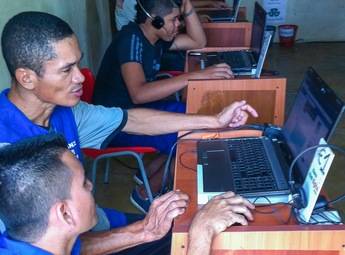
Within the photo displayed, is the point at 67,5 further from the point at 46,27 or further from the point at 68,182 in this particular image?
the point at 68,182

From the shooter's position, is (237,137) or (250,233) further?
(237,137)

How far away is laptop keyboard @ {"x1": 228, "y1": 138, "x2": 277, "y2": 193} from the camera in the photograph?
1307mm

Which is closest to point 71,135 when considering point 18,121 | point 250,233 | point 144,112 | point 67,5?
point 18,121

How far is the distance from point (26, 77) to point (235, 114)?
2.44 ft

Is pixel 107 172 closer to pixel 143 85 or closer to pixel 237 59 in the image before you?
pixel 143 85

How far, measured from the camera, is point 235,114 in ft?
5.63

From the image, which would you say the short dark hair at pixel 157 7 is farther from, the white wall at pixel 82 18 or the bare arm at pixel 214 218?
the bare arm at pixel 214 218

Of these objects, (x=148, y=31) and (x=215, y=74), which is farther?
(x=148, y=31)

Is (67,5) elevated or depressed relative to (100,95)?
elevated

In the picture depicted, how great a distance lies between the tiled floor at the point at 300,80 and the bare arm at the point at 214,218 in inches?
56.8

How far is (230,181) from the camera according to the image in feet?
4.43

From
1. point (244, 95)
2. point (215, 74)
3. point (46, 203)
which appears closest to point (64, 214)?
point (46, 203)

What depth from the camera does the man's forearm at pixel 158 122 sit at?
5.73 feet

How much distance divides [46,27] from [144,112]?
575mm
